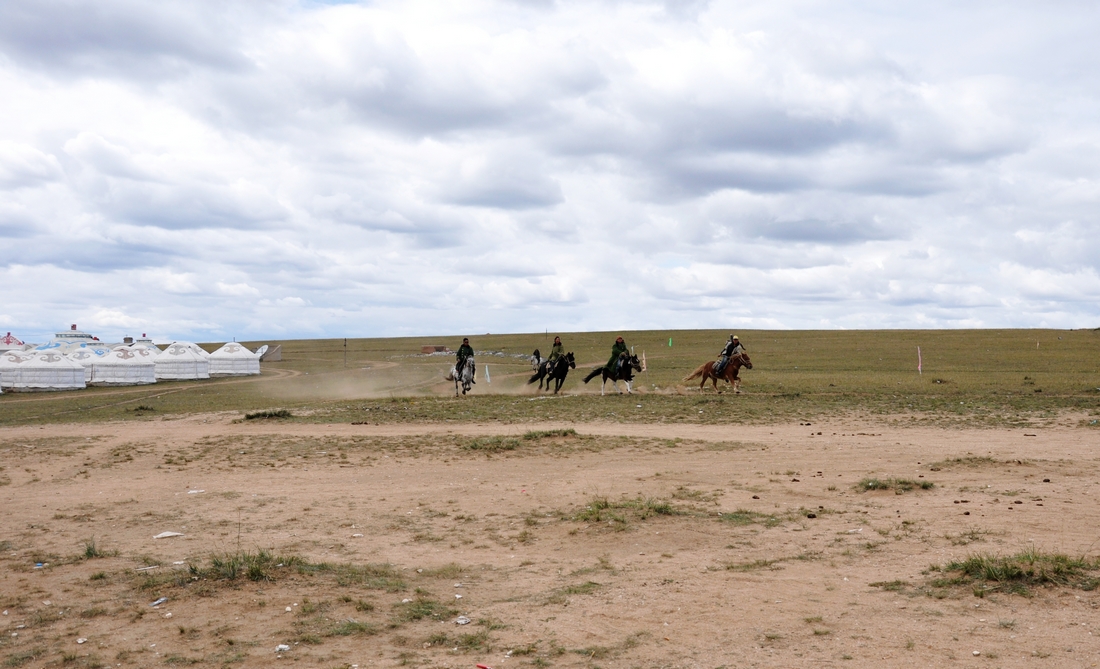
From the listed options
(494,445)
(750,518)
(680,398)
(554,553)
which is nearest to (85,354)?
(680,398)

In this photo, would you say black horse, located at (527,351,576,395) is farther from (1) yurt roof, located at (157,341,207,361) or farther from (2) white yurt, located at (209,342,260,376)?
(2) white yurt, located at (209,342,260,376)

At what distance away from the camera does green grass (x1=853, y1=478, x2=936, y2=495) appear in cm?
1199

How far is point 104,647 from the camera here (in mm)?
6828

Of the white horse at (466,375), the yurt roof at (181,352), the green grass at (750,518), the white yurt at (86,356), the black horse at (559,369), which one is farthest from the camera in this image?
the yurt roof at (181,352)

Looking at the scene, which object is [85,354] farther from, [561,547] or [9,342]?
[561,547]

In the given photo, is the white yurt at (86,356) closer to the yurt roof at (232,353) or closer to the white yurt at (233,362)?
the white yurt at (233,362)

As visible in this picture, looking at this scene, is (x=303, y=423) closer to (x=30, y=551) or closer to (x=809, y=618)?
(x=30, y=551)

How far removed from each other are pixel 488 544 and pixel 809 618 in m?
4.14

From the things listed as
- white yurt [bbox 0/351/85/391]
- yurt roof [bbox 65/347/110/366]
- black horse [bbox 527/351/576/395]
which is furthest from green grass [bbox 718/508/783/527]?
yurt roof [bbox 65/347/110/366]

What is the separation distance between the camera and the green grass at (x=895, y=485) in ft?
39.3

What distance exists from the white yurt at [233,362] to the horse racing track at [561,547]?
41.6 meters

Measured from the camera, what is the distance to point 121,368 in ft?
166

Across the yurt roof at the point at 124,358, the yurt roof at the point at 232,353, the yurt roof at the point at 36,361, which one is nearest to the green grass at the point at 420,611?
the yurt roof at the point at 36,361

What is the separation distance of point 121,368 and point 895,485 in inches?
1934
